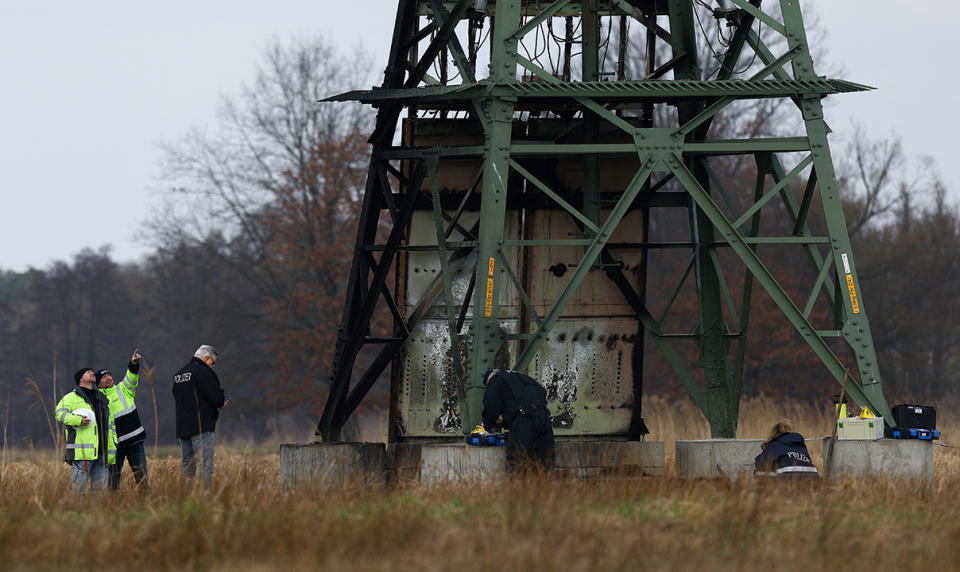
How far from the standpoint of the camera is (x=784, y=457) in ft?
45.8

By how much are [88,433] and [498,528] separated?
7146mm

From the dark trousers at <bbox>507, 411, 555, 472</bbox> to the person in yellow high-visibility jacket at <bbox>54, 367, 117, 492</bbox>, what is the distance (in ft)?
15.5

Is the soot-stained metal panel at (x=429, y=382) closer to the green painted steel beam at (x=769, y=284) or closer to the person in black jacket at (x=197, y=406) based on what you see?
the person in black jacket at (x=197, y=406)

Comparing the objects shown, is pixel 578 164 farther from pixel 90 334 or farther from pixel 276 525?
pixel 90 334

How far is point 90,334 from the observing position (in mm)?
75438

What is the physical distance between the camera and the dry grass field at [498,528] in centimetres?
952

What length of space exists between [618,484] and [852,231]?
38.3 meters

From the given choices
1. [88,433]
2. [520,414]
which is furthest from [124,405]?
[520,414]

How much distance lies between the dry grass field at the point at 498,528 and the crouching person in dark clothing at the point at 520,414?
183 centimetres

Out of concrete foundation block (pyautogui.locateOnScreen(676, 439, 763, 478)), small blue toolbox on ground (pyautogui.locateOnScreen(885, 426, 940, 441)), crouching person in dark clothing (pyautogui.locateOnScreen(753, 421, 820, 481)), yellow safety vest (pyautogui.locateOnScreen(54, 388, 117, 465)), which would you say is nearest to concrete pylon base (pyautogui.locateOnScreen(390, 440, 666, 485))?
concrete foundation block (pyautogui.locateOnScreen(676, 439, 763, 478))

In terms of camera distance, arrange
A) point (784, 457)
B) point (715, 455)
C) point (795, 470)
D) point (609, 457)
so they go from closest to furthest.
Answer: point (795, 470) < point (784, 457) < point (715, 455) < point (609, 457)

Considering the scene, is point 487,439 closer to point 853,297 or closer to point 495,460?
point 495,460

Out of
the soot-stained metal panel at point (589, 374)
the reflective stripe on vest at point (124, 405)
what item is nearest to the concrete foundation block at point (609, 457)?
the soot-stained metal panel at point (589, 374)

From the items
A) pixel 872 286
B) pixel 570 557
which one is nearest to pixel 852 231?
pixel 872 286
